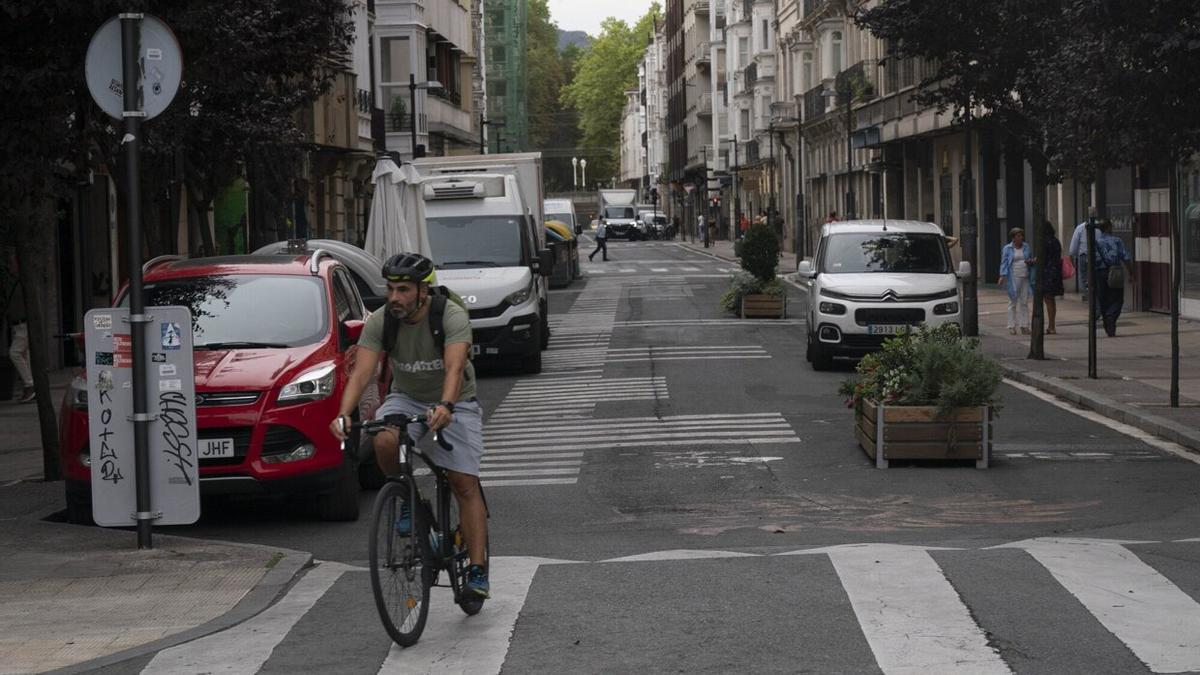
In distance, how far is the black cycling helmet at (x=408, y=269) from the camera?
26.9 feet

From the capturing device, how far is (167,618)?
8.77 meters

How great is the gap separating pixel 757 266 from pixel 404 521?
1086 inches

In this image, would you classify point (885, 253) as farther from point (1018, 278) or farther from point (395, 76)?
point (395, 76)

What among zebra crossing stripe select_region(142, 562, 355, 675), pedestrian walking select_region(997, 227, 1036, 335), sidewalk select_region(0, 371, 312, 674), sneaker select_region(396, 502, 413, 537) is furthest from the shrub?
sneaker select_region(396, 502, 413, 537)

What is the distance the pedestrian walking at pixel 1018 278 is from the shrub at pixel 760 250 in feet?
18.5

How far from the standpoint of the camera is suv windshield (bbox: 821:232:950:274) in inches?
964

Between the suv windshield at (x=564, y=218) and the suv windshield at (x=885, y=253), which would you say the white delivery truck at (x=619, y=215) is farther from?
the suv windshield at (x=885, y=253)

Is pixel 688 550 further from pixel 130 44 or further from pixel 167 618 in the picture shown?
pixel 130 44

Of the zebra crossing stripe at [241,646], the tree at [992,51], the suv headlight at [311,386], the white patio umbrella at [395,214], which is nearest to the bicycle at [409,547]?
Answer: the zebra crossing stripe at [241,646]

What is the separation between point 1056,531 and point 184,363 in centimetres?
519

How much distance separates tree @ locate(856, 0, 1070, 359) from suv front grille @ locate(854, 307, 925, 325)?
149 cm

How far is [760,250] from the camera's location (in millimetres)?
34750

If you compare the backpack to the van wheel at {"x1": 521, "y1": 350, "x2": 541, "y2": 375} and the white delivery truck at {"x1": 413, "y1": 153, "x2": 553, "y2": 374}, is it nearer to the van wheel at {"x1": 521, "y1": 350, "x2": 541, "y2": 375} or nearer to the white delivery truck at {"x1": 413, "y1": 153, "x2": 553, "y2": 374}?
the white delivery truck at {"x1": 413, "y1": 153, "x2": 553, "y2": 374}

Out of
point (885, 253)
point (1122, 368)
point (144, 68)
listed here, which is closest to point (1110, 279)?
point (885, 253)
